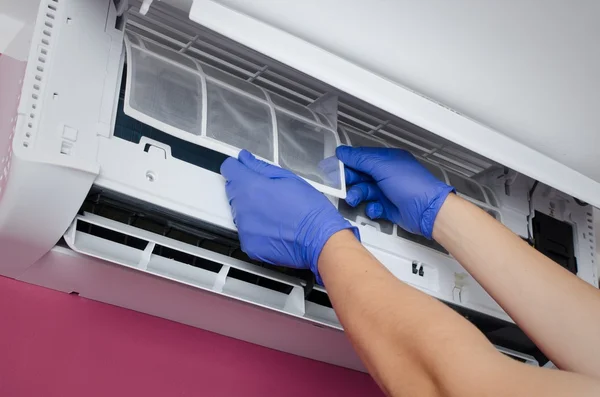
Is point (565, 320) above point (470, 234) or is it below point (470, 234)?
below

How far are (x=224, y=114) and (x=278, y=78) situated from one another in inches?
7.6

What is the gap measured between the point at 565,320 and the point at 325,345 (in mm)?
529

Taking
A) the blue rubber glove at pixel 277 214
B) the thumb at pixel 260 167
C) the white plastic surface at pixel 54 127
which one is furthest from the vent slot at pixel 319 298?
the white plastic surface at pixel 54 127

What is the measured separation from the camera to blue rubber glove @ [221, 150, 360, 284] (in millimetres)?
1105

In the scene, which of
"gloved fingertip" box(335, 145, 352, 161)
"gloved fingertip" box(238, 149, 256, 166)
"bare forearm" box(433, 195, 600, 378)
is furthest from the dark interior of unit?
"gloved fingertip" box(238, 149, 256, 166)

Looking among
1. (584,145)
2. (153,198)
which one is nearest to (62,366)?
(153,198)

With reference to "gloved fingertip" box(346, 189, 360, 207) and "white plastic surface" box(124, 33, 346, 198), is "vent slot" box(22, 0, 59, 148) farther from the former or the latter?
"gloved fingertip" box(346, 189, 360, 207)

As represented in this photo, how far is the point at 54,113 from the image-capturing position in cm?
96

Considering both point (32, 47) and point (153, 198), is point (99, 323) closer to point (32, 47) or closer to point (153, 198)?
point (153, 198)

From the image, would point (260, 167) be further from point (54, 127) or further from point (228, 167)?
point (54, 127)

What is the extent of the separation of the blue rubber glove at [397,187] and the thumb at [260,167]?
0.16m

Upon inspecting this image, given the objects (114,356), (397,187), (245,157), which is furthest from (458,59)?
(114,356)

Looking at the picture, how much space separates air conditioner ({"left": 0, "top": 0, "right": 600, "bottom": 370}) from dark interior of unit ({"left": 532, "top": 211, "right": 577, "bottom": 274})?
9cm

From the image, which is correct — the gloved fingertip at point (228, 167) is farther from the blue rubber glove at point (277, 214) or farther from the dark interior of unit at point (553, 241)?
the dark interior of unit at point (553, 241)
